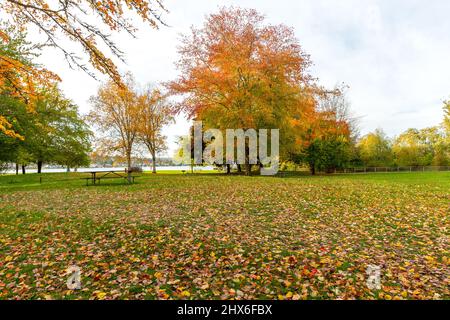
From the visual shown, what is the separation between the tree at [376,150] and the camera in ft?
131

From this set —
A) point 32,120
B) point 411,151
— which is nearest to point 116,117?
point 32,120

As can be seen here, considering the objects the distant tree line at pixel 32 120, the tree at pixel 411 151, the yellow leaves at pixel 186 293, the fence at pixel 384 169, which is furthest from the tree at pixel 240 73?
the tree at pixel 411 151

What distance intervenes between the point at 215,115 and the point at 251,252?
53.6 ft

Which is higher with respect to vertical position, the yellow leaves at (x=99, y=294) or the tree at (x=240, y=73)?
the tree at (x=240, y=73)

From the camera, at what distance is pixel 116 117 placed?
101ft

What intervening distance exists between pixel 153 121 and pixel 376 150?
121 feet

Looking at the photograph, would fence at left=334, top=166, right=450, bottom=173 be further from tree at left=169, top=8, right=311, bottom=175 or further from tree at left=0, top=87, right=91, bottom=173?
tree at left=0, top=87, right=91, bottom=173

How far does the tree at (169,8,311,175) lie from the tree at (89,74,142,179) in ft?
45.7

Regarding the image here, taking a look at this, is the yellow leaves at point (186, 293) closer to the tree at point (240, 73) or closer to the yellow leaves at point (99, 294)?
the yellow leaves at point (99, 294)

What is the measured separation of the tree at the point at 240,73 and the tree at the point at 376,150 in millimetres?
26265

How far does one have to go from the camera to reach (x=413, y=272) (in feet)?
13.5

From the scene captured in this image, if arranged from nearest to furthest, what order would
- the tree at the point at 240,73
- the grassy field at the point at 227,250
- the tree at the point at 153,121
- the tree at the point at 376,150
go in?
the grassy field at the point at 227,250 < the tree at the point at 240,73 < the tree at the point at 153,121 < the tree at the point at 376,150
